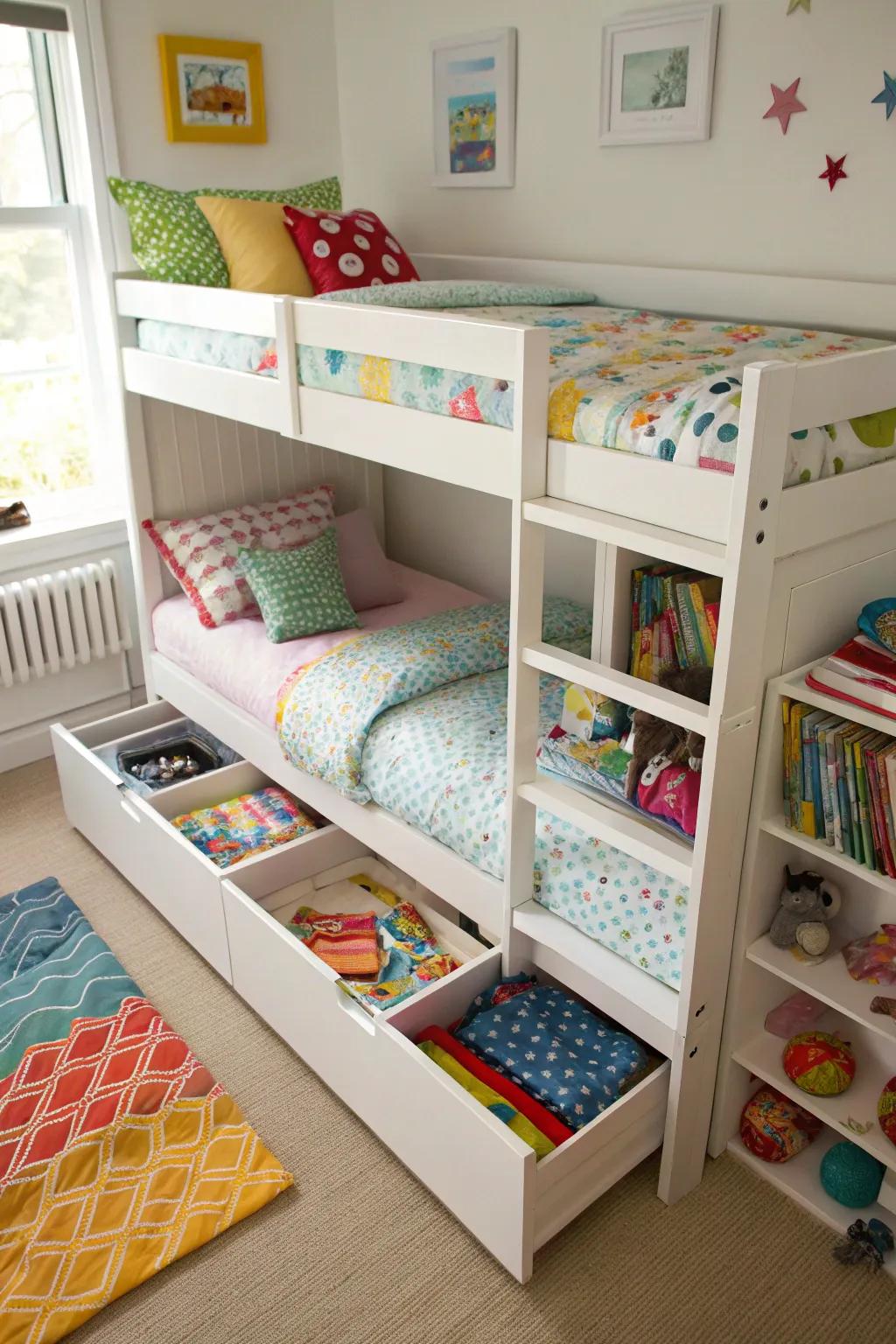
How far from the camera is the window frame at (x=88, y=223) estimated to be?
112 inches

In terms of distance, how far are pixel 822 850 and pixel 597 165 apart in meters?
1.79

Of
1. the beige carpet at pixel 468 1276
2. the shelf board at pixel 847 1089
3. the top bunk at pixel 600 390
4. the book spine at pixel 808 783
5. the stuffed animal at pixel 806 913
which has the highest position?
the top bunk at pixel 600 390

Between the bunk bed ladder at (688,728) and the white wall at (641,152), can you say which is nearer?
the bunk bed ladder at (688,728)

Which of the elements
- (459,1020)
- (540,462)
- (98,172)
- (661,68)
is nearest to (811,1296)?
(459,1020)

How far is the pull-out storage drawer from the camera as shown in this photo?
164 centimetres

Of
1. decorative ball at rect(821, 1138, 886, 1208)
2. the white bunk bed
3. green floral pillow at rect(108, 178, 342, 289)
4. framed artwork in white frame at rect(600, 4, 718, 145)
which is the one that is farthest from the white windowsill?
decorative ball at rect(821, 1138, 886, 1208)

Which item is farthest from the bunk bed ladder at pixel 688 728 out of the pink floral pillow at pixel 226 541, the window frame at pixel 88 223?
the window frame at pixel 88 223

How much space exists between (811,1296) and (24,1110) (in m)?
1.42

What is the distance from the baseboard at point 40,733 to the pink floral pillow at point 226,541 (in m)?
0.62

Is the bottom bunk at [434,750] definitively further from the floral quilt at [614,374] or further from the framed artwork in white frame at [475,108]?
the framed artwork in white frame at [475,108]

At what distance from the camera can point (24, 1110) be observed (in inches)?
79.6

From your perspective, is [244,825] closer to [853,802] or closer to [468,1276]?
[468,1276]

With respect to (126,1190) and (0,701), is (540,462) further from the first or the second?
(0,701)

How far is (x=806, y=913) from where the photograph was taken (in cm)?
178
